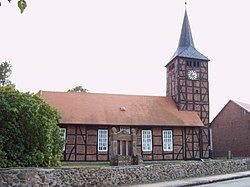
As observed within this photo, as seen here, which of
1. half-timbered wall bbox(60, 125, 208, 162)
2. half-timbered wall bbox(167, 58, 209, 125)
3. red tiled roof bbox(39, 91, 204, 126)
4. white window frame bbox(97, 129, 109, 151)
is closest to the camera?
half-timbered wall bbox(60, 125, 208, 162)

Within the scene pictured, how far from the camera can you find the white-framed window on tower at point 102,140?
93.0 feet

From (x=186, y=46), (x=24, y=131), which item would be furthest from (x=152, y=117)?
(x=24, y=131)

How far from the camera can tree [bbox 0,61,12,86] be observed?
4317 centimetres

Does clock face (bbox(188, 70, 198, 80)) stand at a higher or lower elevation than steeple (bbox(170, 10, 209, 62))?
lower

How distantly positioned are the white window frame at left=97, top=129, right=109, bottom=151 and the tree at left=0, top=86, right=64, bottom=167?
8421 millimetres

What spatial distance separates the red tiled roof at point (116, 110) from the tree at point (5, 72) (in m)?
15.0

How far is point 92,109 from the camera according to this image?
1176 inches

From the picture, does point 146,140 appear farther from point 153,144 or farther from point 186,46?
point 186,46

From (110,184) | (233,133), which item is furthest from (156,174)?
(233,133)

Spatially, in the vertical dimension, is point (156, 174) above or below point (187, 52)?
below

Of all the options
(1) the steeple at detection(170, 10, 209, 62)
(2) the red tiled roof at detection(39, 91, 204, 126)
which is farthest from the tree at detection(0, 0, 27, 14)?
(1) the steeple at detection(170, 10, 209, 62)

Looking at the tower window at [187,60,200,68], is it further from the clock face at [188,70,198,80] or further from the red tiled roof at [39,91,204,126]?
the red tiled roof at [39,91,204,126]

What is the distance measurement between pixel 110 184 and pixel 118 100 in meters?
15.5

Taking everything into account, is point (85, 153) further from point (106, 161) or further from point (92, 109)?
point (92, 109)
